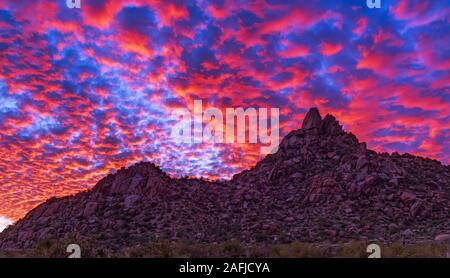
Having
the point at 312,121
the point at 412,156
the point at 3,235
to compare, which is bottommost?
the point at 3,235

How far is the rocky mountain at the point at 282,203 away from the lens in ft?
106

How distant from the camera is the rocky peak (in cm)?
5094

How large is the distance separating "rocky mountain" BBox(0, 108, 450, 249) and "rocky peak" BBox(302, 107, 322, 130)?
0.12m

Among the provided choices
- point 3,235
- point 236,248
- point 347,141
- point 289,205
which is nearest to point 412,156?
point 347,141

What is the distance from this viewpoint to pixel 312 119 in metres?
51.2

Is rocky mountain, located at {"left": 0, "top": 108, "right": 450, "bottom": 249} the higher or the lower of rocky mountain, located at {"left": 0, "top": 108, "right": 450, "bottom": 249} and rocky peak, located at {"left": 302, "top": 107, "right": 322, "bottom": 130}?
the lower

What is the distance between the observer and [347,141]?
161 feet

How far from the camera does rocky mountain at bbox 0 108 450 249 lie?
3228cm

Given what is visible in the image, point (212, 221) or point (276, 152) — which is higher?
point (276, 152)

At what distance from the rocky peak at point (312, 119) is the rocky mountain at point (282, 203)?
0.39 feet

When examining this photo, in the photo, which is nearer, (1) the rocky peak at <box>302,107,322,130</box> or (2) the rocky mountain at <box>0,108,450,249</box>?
(2) the rocky mountain at <box>0,108,450,249</box>

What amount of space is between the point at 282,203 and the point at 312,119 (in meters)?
15.1
